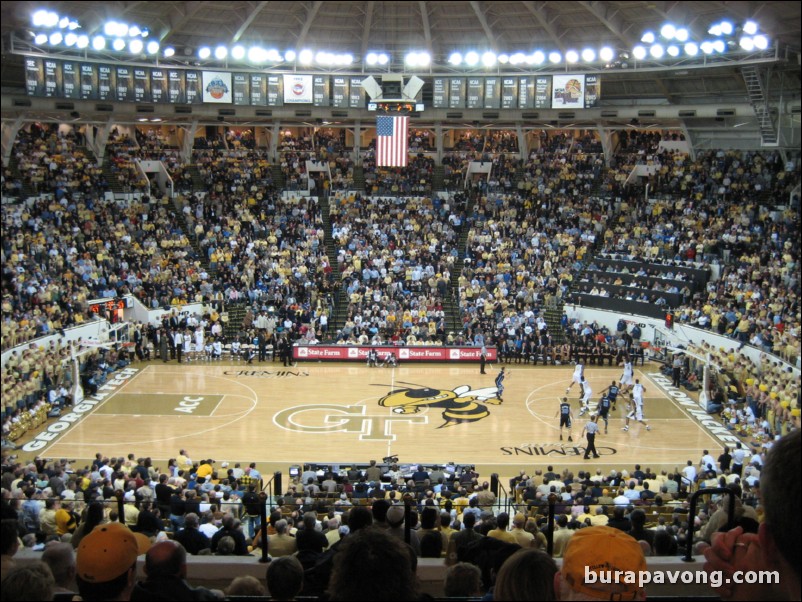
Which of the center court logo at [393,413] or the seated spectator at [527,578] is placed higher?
the seated spectator at [527,578]

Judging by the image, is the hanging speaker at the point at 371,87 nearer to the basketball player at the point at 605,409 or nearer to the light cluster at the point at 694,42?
the light cluster at the point at 694,42

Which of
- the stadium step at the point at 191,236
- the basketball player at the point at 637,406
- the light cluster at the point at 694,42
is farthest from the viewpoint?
the stadium step at the point at 191,236

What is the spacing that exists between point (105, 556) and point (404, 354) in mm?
28616

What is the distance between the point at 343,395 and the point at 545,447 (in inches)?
305

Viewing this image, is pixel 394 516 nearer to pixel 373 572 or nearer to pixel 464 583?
pixel 464 583

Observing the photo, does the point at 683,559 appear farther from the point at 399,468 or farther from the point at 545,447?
the point at 545,447

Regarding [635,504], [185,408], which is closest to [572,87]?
A: [185,408]

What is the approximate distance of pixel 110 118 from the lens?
39531 millimetres

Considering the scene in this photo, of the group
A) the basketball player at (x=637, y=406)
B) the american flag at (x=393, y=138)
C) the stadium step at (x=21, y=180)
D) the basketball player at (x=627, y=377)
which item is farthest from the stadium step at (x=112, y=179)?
the basketball player at (x=637, y=406)

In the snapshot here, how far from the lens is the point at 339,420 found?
25.4 metres

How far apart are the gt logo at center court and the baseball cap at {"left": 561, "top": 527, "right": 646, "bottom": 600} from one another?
2045 centimetres

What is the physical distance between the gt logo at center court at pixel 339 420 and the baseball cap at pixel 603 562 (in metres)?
20.4

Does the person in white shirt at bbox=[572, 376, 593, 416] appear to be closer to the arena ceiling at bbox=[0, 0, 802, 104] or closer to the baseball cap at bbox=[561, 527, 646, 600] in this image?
the arena ceiling at bbox=[0, 0, 802, 104]

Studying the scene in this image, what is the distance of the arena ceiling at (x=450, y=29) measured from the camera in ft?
114
